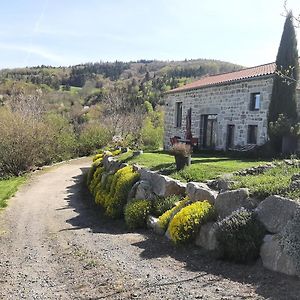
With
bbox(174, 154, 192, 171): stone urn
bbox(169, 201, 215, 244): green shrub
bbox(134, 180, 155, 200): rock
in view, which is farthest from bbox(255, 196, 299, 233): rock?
bbox(174, 154, 192, 171): stone urn

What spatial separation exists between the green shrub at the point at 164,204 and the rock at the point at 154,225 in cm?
28

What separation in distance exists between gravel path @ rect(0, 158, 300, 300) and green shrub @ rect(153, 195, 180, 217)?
30.4 inches

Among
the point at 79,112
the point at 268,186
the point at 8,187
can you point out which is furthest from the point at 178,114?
the point at 79,112

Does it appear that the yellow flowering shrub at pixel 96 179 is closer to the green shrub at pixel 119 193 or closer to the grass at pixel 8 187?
the green shrub at pixel 119 193

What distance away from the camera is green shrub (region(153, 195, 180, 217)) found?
8.80 meters

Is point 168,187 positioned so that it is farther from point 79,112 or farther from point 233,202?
point 79,112

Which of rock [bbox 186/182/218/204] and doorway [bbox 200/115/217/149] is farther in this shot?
doorway [bbox 200/115/217/149]

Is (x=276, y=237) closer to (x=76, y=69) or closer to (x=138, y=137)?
(x=138, y=137)

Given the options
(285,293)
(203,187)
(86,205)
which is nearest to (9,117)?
(86,205)

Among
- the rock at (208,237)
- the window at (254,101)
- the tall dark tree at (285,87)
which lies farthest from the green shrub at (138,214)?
the window at (254,101)

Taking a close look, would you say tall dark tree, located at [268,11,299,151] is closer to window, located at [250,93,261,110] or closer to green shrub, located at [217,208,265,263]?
window, located at [250,93,261,110]

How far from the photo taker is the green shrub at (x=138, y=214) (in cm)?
898

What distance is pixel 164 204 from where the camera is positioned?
29.2 ft

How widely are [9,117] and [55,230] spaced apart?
13149 millimetres
